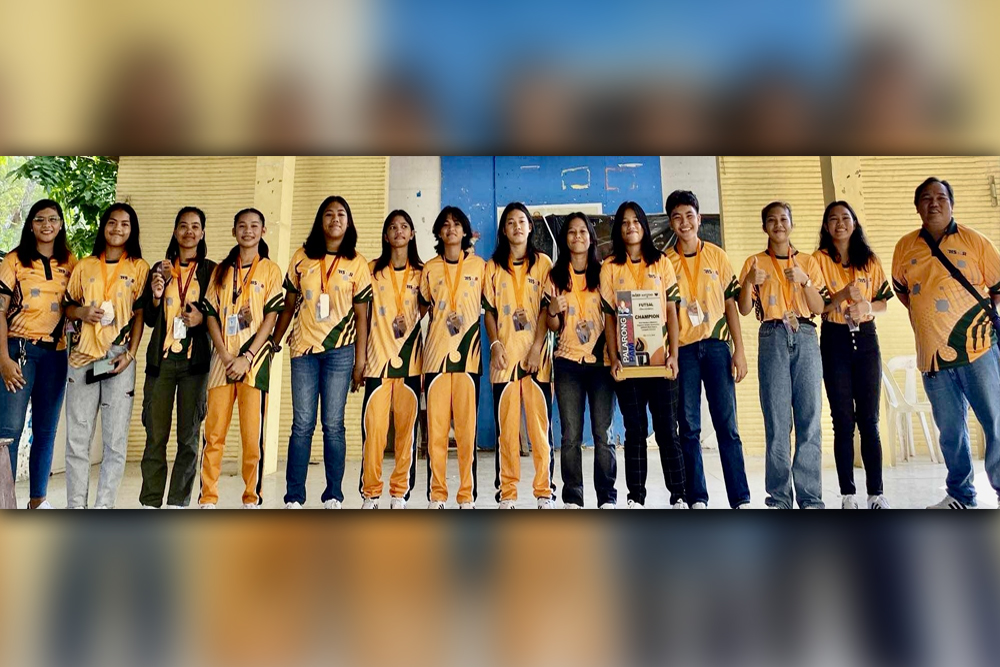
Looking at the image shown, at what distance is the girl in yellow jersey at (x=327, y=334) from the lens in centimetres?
434

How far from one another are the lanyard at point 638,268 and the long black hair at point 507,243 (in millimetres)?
584

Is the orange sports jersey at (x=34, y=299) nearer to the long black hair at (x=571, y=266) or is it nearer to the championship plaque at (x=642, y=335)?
the long black hair at (x=571, y=266)

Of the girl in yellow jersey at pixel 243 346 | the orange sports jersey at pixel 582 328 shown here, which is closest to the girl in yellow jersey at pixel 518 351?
the orange sports jersey at pixel 582 328

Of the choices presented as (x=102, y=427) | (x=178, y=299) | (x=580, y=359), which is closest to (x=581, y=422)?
(x=580, y=359)

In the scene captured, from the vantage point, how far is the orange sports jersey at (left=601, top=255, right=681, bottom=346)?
4426 mm

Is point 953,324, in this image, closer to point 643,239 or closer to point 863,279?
point 863,279

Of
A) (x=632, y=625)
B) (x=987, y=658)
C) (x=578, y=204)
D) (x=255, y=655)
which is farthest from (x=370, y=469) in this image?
(x=987, y=658)

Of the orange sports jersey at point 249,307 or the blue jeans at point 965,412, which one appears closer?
the blue jeans at point 965,412

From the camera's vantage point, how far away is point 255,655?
3246 mm

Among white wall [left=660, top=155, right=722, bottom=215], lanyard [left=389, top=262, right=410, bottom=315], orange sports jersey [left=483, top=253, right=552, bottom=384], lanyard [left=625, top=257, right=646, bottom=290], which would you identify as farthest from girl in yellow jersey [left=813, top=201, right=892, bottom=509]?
lanyard [left=389, top=262, right=410, bottom=315]

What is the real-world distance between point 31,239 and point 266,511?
235 cm

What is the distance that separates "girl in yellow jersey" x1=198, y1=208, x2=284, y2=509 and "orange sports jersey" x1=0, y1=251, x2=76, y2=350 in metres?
0.98
